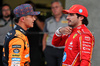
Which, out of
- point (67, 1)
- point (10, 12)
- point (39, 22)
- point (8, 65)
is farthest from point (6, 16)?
point (8, 65)

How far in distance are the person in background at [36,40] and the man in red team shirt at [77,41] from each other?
5.82 ft

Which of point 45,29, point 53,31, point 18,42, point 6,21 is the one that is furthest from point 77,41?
point 6,21

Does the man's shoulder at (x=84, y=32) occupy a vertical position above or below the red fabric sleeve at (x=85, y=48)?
above

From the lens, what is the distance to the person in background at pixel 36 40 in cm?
510

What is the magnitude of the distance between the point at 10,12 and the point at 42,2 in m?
0.99

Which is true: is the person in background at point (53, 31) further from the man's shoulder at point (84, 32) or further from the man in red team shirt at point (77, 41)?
the man's shoulder at point (84, 32)

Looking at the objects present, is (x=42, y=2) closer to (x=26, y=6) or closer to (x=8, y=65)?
(x=26, y=6)

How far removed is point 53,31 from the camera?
4.82 meters

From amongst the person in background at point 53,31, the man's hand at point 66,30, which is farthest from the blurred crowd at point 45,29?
the man's hand at point 66,30

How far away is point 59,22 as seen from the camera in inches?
189

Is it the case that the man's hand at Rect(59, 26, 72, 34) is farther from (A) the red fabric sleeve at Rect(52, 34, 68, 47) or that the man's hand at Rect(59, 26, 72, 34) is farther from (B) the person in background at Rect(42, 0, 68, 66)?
(B) the person in background at Rect(42, 0, 68, 66)

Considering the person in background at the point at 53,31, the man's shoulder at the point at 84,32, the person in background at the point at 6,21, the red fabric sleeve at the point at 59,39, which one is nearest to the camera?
the man's shoulder at the point at 84,32

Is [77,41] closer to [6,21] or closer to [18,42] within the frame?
[18,42]

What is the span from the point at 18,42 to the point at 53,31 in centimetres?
207
